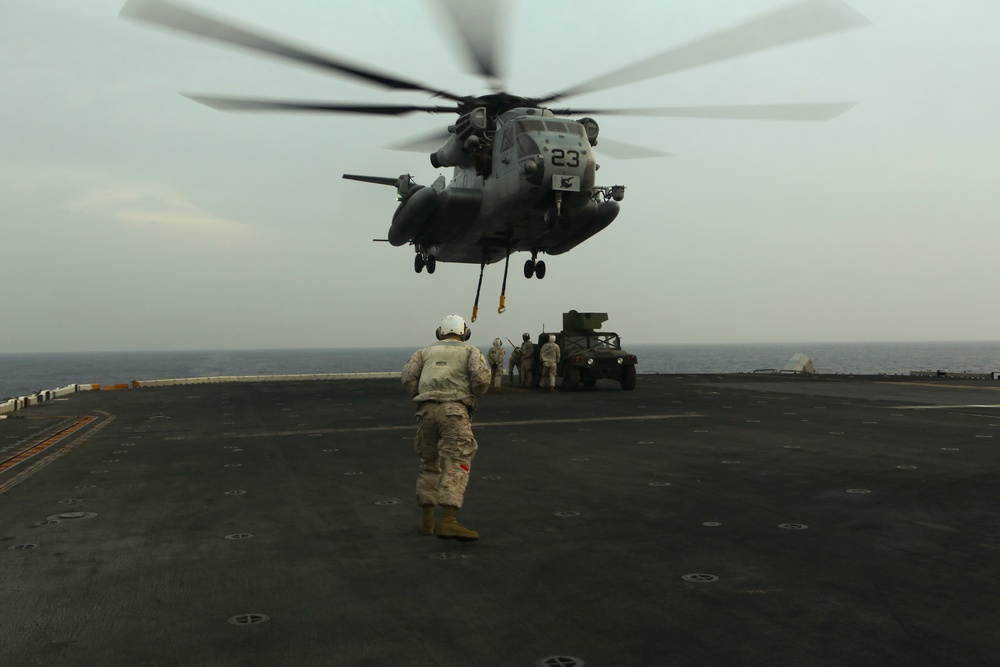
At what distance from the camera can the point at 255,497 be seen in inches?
316

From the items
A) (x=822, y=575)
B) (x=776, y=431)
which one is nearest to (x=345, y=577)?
(x=822, y=575)

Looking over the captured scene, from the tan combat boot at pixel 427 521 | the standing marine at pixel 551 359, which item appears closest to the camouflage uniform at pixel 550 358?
the standing marine at pixel 551 359

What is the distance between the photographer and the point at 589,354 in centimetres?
2344

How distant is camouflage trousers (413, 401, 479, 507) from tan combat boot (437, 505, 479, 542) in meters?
0.11

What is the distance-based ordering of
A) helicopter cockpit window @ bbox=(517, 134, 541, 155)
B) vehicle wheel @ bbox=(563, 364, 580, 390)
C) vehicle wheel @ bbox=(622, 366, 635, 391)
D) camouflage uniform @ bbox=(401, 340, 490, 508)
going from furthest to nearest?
vehicle wheel @ bbox=(622, 366, 635, 391) < vehicle wheel @ bbox=(563, 364, 580, 390) < helicopter cockpit window @ bbox=(517, 134, 541, 155) < camouflage uniform @ bbox=(401, 340, 490, 508)

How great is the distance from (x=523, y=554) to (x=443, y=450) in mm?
1201

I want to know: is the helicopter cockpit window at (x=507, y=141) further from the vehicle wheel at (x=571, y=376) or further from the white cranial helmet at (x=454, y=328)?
the white cranial helmet at (x=454, y=328)

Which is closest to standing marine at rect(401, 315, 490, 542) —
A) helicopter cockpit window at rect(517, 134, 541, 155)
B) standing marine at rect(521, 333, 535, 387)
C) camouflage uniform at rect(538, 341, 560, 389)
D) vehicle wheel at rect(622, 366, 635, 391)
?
helicopter cockpit window at rect(517, 134, 541, 155)

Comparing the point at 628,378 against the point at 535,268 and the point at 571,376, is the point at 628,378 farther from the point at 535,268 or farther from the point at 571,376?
the point at 535,268

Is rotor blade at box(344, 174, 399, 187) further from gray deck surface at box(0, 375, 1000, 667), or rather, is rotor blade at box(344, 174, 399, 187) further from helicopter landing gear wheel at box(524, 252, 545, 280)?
gray deck surface at box(0, 375, 1000, 667)

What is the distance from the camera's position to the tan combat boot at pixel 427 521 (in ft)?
20.7

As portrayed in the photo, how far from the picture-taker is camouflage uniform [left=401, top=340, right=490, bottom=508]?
6336 mm

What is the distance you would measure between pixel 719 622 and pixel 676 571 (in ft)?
3.17

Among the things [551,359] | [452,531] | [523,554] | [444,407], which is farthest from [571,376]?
[523,554]
